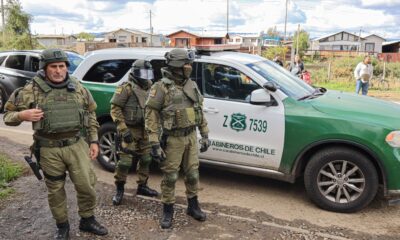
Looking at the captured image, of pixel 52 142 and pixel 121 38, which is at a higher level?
pixel 121 38

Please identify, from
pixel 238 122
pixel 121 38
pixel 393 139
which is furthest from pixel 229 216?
pixel 121 38

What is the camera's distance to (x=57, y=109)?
3256 millimetres

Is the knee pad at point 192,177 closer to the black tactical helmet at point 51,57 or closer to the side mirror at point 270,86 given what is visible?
the side mirror at point 270,86

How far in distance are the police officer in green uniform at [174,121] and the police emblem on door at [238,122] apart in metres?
0.75

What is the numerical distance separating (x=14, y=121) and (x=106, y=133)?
2.21 meters

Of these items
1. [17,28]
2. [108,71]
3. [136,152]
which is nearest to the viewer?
[136,152]

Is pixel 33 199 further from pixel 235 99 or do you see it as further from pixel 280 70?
pixel 280 70

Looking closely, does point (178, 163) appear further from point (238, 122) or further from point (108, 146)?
point (108, 146)

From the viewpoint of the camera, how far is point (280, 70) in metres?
5.17

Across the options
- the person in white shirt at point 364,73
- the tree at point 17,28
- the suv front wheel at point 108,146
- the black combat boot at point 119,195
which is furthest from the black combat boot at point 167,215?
the tree at point 17,28

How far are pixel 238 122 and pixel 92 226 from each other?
1969mm

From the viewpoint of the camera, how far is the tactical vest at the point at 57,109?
3227 mm

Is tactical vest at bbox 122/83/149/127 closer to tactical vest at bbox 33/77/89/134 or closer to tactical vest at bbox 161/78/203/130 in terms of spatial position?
tactical vest at bbox 161/78/203/130

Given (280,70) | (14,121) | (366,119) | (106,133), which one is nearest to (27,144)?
(106,133)
